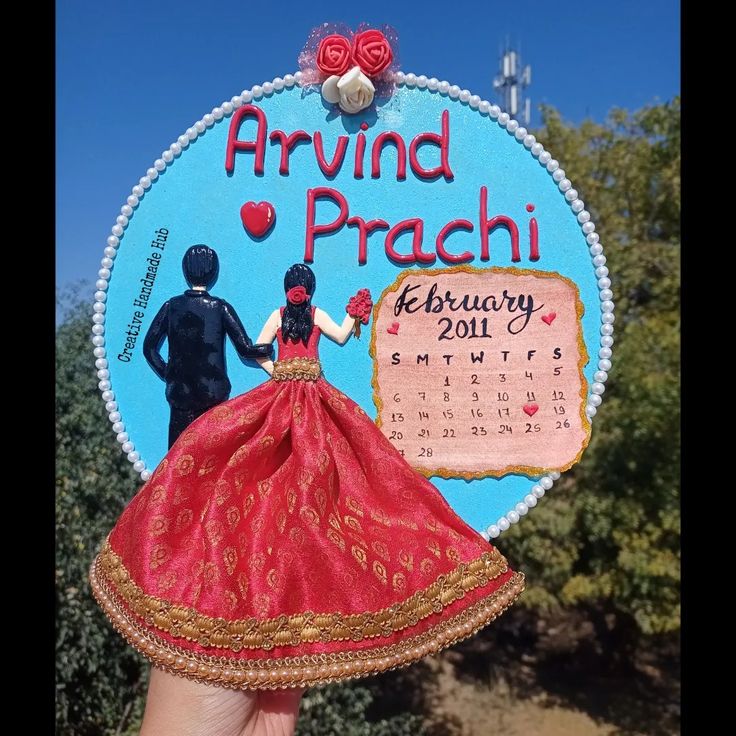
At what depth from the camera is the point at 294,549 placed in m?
1.24

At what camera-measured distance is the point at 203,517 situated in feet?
4.28

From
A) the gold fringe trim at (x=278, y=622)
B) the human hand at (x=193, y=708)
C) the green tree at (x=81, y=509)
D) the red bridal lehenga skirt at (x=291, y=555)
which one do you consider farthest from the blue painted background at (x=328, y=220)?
the green tree at (x=81, y=509)

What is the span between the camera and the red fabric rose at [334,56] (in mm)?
1479

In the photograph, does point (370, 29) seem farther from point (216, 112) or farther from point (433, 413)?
point (433, 413)

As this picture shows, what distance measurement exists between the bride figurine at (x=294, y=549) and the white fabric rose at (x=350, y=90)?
1.36ft

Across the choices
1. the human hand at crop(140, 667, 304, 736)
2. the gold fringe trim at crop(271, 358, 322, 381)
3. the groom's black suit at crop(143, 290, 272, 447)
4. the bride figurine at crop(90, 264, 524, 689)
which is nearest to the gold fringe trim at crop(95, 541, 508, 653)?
the bride figurine at crop(90, 264, 524, 689)

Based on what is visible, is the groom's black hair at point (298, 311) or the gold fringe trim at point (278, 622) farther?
the groom's black hair at point (298, 311)

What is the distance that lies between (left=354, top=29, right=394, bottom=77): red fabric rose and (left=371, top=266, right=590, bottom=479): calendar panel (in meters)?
0.49

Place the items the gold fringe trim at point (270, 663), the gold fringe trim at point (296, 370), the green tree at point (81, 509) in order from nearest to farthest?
the gold fringe trim at point (270, 663), the gold fringe trim at point (296, 370), the green tree at point (81, 509)

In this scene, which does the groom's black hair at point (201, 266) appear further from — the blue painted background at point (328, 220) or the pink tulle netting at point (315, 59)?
the pink tulle netting at point (315, 59)

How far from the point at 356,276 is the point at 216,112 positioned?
1.74 feet

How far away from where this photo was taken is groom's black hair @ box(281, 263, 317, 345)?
1468 millimetres

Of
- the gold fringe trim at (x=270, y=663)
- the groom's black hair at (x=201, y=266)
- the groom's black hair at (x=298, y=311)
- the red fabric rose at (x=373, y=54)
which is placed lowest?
the gold fringe trim at (x=270, y=663)

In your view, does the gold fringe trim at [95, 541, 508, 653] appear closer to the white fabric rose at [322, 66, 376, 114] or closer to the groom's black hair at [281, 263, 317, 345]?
the groom's black hair at [281, 263, 317, 345]
